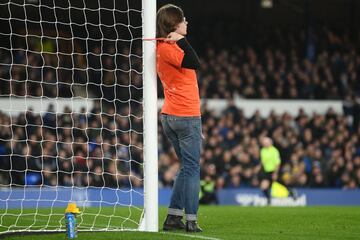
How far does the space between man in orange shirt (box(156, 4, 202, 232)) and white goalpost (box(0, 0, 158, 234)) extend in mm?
169

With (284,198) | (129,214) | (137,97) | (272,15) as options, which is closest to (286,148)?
(284,198)

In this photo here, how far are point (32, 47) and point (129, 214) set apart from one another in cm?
1133

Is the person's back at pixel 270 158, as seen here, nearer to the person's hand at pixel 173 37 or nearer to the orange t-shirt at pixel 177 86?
the orange t-shirt at pixel 177 86

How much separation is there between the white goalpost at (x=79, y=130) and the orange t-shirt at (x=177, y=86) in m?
0.15

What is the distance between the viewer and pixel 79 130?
17.4m

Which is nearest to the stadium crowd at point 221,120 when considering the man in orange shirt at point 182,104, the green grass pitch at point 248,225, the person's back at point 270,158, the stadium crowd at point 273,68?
the stadium crowd at point 273,68

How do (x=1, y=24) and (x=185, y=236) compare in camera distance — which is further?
(x=1, y=24)

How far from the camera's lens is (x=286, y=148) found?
66.0 feet

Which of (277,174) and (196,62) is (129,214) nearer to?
(196,62)

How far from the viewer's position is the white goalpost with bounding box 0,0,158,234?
7773 millimetres

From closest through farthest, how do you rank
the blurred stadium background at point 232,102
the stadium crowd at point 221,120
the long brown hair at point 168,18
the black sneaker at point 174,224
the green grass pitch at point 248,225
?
the green grass pitch at point 248,225 → the long brown hair at point 168,18 → the black sneaker at point 174,224 → the stadium crowd at point 221,120 → the blurred stadium background at point 232,102

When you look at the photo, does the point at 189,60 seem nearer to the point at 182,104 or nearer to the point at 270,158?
the point at 182,104

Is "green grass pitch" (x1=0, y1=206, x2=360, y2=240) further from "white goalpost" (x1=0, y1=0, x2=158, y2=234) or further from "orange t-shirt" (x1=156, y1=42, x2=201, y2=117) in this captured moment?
"orange t-shirt" (x1=156, y1=42, x2=201, y2=117)

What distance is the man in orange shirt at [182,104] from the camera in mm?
7492
